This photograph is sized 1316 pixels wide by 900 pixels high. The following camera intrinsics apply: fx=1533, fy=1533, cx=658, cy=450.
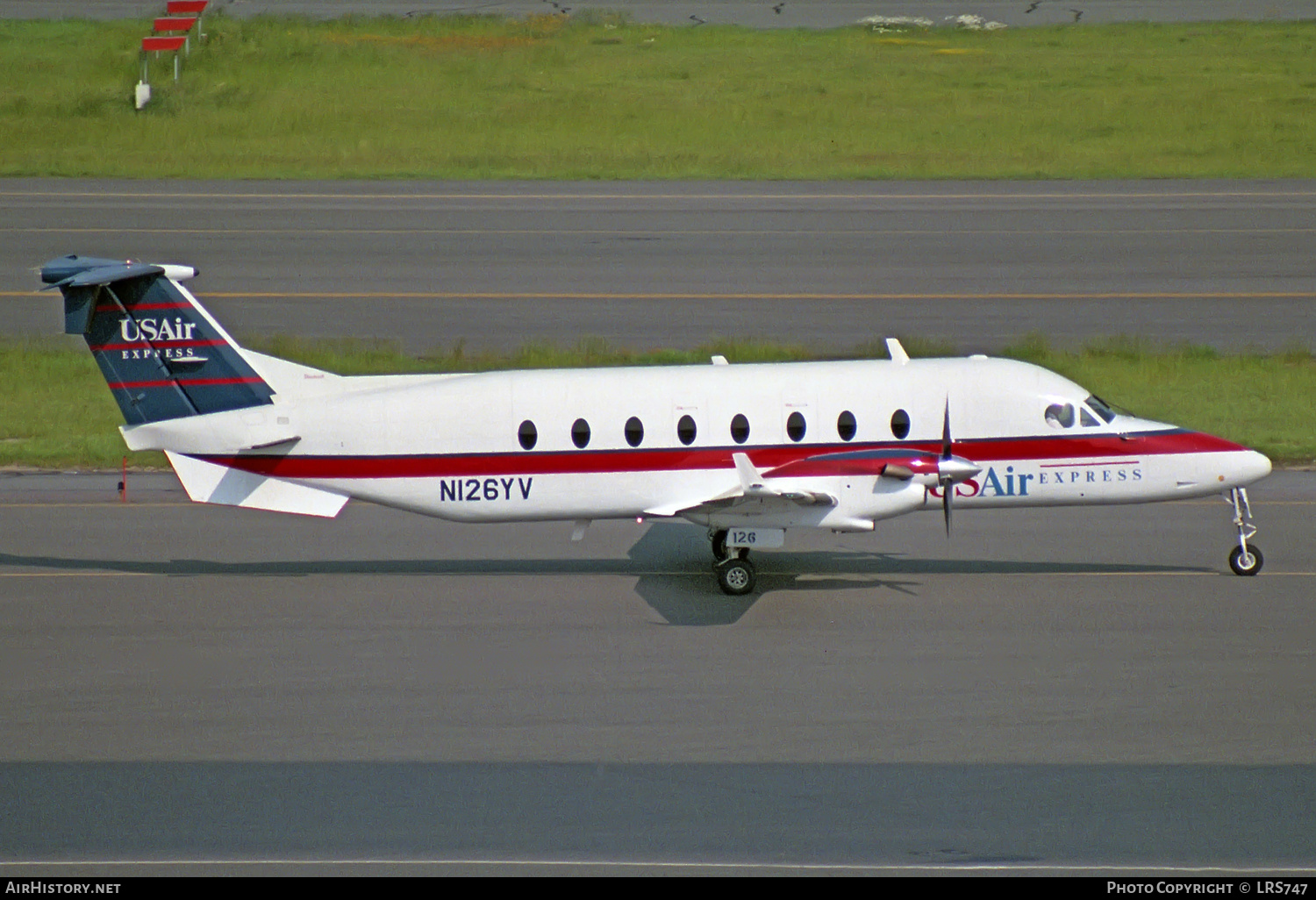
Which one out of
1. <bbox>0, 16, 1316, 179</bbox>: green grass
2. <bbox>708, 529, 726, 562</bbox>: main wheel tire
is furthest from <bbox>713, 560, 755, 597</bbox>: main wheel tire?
<bbox>0, 16, 1316, 179</bbox>: green grass

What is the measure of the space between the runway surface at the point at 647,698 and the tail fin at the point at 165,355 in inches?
87.8

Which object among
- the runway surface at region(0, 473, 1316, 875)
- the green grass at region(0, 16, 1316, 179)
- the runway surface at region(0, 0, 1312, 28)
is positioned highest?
the runway surface at region(0, 0, 1312, 28)

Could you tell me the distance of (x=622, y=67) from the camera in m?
64.1

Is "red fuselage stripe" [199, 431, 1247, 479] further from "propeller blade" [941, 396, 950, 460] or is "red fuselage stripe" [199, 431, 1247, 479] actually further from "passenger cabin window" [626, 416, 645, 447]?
"propeller blade" [941, 396, 950, 460]

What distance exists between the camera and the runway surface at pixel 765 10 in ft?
245

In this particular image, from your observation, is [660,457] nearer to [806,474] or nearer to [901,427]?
[806,474]

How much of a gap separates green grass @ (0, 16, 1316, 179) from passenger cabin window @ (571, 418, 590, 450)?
3425 cm

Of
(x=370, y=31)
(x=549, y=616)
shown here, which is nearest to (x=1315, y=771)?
(x=549, y=616)

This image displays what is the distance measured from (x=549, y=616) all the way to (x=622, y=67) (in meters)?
50.3

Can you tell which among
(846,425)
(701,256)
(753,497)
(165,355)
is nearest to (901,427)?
(846,425)

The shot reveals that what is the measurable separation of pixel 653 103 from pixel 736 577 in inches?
1733

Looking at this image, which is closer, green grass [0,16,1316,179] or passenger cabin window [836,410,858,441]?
passenger cabin window [836,410,858,441]

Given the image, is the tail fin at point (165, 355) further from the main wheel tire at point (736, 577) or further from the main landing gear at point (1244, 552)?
the main landing gear at point (1244, 552)

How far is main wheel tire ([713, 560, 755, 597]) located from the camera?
17656mm
